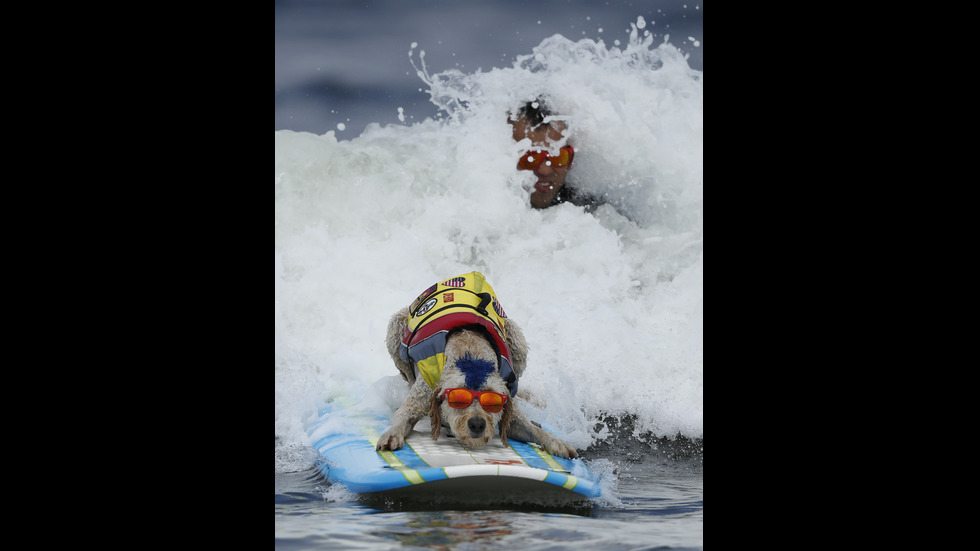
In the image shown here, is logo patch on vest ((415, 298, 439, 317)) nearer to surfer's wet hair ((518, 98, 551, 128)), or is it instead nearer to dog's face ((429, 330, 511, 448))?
dog's face ((429, 330, 511, 448))

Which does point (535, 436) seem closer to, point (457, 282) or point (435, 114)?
point (457, 282)

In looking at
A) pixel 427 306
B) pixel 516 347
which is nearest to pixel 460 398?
pixel 427 306

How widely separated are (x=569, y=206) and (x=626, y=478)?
3628mm

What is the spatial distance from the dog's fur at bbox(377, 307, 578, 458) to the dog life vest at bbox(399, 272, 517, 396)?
0.05 metres

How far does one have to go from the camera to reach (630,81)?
6.52 meters

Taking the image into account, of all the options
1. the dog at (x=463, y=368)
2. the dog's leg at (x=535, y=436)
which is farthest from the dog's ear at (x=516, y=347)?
the dog's leg at (x=535, y=436)

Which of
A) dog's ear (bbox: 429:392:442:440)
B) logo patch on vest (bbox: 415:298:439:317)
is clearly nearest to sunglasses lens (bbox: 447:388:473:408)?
dog's ear (bbox: 429:392:442:440)

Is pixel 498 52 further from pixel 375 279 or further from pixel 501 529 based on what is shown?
pixel 501 529

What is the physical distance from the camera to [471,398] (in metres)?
3.57

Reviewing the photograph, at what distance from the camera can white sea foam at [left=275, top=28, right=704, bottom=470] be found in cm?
510

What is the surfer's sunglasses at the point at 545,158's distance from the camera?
700cm

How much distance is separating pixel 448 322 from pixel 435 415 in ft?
1.88
